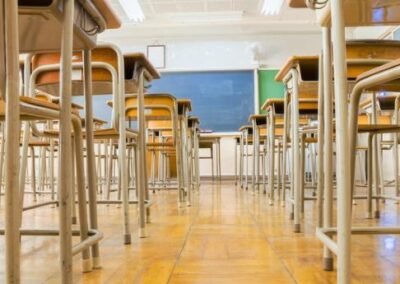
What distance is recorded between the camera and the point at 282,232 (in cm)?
182

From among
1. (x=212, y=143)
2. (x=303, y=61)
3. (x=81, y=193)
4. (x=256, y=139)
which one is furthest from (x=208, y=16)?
(x=81, y=193)

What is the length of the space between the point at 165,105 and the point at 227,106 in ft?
14.6

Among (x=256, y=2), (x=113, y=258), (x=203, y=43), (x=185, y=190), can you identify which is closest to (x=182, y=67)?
(x=203, y=43)

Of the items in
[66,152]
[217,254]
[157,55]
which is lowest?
[217,254]

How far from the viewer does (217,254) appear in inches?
55.2

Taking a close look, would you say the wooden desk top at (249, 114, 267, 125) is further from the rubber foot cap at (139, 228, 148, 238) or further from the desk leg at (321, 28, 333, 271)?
the desk leg at (321, 28, 333, 271)

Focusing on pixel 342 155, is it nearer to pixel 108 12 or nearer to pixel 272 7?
pixel 108 12

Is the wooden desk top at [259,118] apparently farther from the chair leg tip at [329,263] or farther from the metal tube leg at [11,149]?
the metal tube leg at [11,149]

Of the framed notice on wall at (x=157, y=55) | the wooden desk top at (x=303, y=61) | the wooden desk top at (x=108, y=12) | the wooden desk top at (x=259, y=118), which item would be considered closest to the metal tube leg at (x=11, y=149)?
the wooden desk top at (x=108, y=12)

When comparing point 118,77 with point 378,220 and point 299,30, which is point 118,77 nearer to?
point 378,220

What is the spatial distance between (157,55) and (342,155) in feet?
21.5

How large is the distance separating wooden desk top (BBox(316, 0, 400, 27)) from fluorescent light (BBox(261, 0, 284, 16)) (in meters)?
5.26

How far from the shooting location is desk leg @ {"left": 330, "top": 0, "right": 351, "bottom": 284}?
2.89ft

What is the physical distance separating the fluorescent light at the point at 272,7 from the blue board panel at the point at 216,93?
3.23 ft
